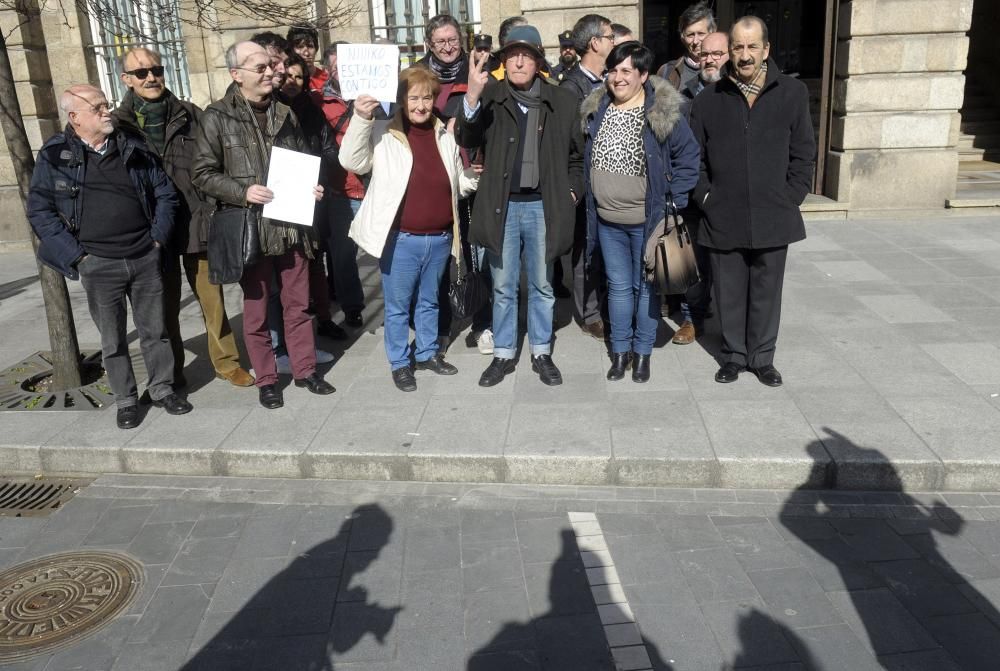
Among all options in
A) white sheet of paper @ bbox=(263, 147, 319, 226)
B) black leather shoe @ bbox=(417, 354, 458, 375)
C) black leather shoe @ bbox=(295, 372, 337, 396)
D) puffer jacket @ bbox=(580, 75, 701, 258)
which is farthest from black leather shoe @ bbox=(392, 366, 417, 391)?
puffer jacket @ bbox=(580, 75, 701, 258)

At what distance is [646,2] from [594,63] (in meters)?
10.5

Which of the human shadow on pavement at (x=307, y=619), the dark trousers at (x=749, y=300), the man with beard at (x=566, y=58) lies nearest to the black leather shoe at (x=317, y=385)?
the human shadow on pavement at (x=307, y=619)

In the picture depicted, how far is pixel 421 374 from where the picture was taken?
5711 millimetres

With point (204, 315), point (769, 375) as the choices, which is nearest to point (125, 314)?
point (204, 315)

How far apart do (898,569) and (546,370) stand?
2439 mm

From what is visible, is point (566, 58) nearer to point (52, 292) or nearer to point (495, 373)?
point (495, 373)

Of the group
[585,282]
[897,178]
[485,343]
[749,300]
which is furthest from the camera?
[897,178]

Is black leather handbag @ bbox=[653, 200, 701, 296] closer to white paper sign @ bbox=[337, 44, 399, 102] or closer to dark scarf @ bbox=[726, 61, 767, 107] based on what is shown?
dark scarf @ bbox=[726, 61, 767, 107]

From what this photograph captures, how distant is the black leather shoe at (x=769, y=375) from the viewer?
5.18 metres

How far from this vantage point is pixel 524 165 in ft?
16.7

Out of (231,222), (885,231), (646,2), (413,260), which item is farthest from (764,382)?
(646,2)

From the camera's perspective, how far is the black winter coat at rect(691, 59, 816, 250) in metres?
4.89

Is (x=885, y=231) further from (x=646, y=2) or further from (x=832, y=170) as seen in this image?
(x=646, y=2)

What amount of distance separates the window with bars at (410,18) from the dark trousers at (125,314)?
20.7 ft
